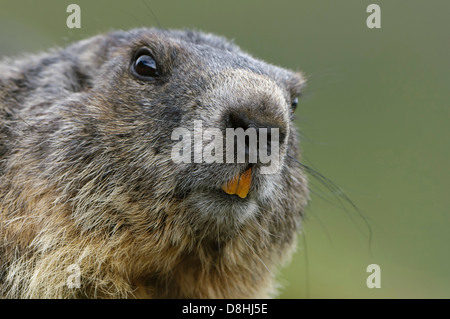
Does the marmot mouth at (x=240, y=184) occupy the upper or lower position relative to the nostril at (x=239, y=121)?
lower

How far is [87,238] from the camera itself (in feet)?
13.4

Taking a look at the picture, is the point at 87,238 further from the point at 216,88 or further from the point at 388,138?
the point at 388,138

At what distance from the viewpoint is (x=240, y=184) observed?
3629mm

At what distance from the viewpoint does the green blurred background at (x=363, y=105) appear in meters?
10.5

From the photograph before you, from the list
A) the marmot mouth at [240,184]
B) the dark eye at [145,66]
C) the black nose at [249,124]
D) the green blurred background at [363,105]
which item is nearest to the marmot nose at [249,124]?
the black nose at [249,124]

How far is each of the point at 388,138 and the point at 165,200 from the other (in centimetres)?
1057

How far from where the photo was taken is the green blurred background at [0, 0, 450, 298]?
413 inches

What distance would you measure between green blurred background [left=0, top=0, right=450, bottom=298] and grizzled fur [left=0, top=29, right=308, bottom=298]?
15.1 ft

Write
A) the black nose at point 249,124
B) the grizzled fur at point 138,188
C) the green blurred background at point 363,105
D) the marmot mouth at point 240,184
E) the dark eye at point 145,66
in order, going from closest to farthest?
the black nose at point 249,124
the marmot mouth at point 240,184
the grizzled fur at point 138,188
the dark eye at point 145,66
the green blurred background at point 363,105

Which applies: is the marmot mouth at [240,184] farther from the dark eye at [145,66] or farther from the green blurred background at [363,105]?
the green blurred background at [363,105]

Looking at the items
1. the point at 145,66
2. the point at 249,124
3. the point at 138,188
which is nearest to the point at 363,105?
the point at 145,66

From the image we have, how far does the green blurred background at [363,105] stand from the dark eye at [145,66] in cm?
514

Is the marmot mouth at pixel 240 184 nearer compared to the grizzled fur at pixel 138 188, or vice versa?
the marmot mouth at pixel 240 184

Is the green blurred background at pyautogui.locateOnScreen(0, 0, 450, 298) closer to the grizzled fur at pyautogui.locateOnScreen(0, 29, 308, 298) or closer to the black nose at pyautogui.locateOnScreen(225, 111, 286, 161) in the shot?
the grizzled fur at pyautogui.locateOnScreen(0, 29, 308, 298)
